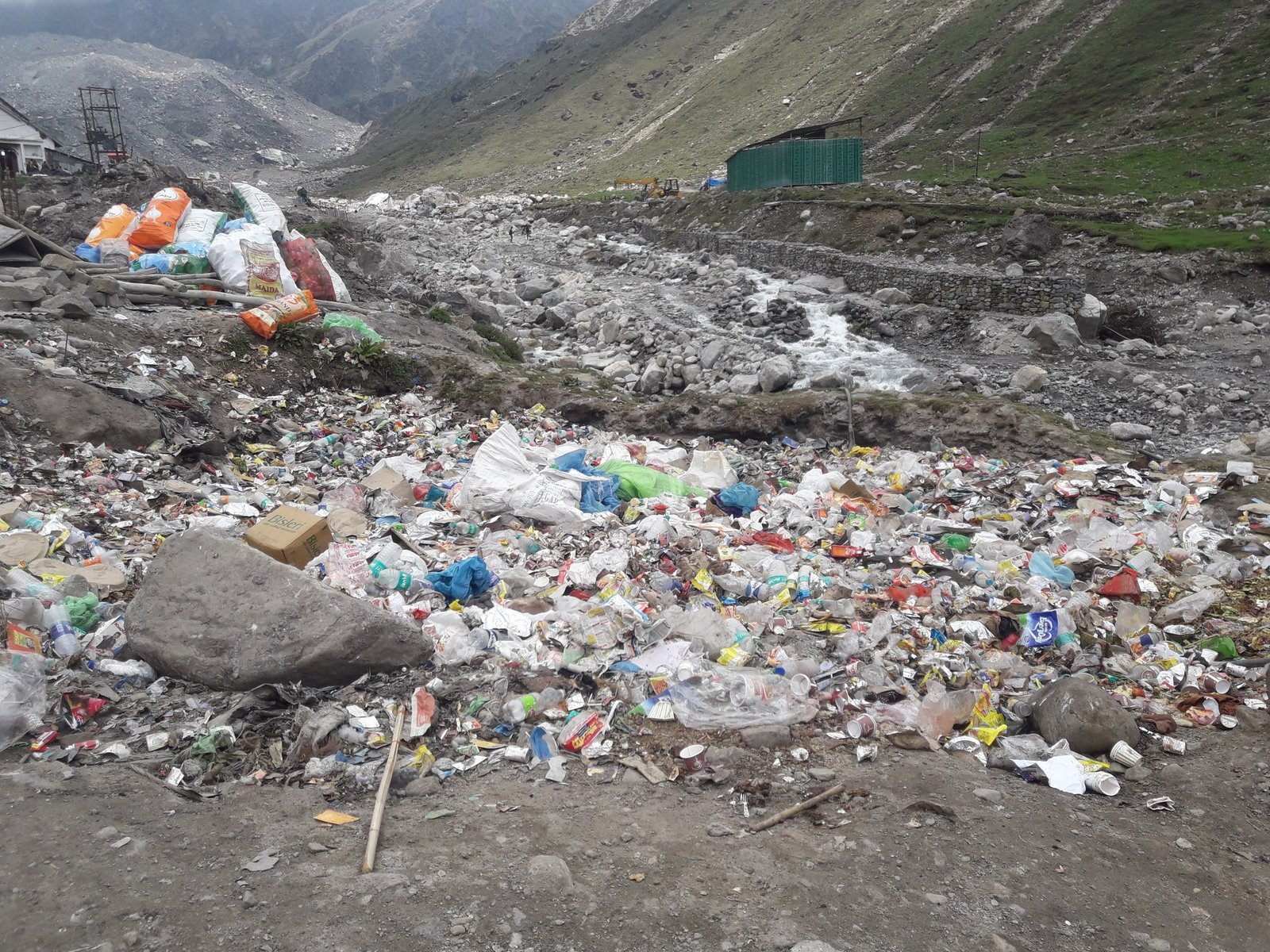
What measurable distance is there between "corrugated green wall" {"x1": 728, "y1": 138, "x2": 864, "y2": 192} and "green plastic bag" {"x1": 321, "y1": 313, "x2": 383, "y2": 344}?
1816 cm

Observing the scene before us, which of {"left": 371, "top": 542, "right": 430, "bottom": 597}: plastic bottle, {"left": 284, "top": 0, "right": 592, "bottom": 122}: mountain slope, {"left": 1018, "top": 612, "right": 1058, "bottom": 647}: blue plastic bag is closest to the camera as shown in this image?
{"left": 1018, "top": 612, "right": 1058, "bottom": 647}: blue plastic bag

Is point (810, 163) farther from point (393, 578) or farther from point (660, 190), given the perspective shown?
point (393, 578)

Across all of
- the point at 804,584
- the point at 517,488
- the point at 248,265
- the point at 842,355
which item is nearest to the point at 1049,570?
the point at 804,584

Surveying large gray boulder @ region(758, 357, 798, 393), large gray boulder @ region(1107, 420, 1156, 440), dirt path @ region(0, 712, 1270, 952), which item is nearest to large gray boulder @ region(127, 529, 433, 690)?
dirt path @ region(0, 712, 1270, 952)

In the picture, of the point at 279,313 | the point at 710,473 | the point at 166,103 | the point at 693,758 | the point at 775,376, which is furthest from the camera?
the point at 166,103

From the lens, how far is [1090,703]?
3.77m

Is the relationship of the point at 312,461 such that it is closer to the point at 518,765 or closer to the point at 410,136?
the point at 518,765

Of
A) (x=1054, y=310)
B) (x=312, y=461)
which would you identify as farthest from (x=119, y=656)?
(x=1054, y=310)

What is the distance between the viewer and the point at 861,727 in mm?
3891

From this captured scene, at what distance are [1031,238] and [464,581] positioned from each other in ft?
50.8

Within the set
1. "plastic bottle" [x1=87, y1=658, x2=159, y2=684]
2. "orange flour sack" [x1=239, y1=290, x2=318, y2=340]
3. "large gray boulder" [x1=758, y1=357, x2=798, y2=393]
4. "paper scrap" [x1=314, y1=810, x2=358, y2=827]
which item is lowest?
"large gray boulder" [x1=758, y1=357, x2=798, y2=393]

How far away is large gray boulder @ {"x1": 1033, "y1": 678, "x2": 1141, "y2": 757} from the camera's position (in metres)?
3.72

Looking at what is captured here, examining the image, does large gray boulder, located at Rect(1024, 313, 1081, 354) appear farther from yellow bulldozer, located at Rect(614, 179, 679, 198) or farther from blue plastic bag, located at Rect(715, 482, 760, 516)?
yellow bulldozer, located at Rect(614, 179, 679, 198)

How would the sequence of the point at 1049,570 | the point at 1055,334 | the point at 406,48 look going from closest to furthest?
the point at 1049,570
the point at 1055,334
the point at 406,48
